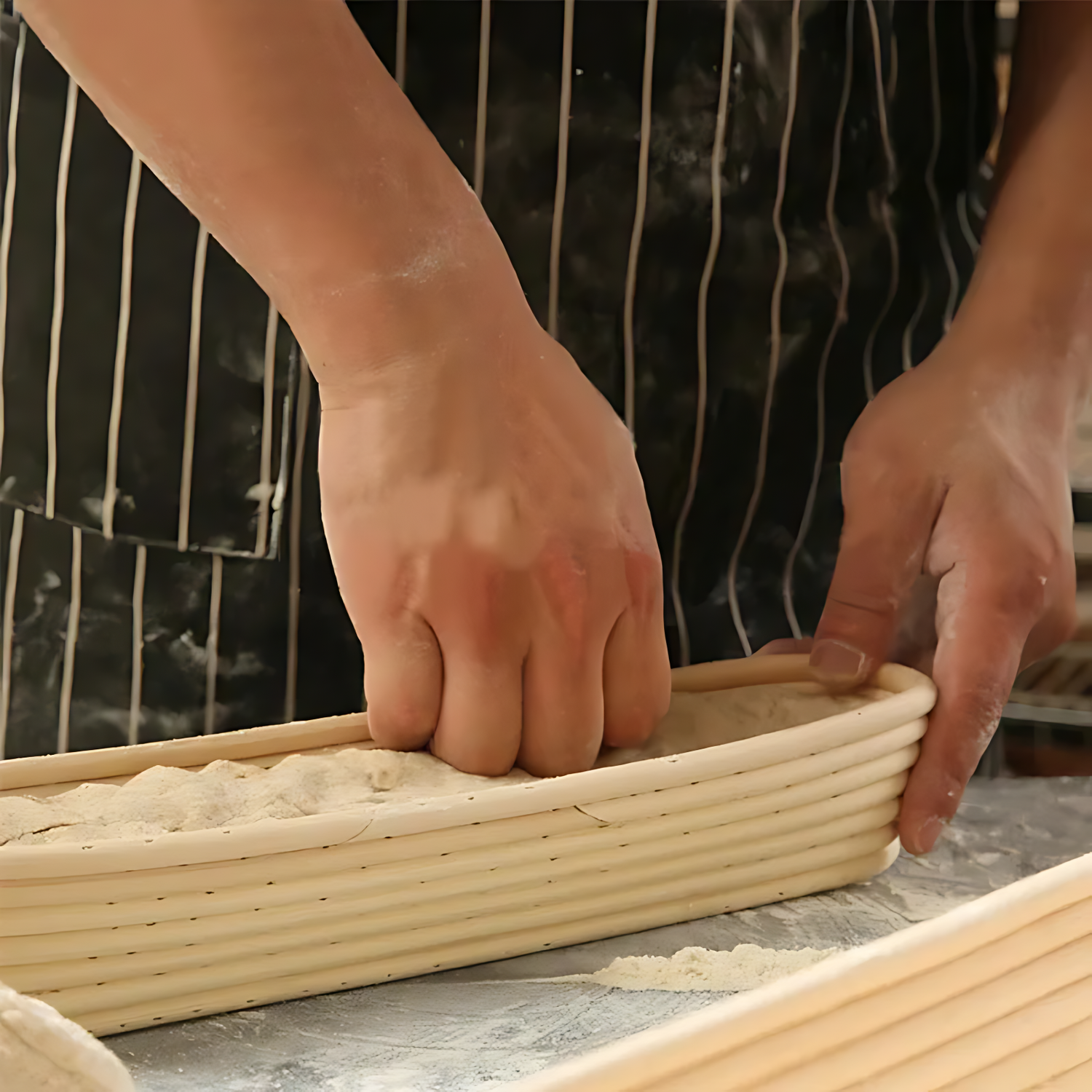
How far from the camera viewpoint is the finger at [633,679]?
342 millimetres

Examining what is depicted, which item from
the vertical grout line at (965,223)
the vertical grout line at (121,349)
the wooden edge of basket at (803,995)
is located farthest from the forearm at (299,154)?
the vertical grout line at (965,223)

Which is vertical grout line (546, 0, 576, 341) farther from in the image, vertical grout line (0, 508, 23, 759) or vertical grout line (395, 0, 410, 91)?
vertical grout line (0, 508, 23, 759)

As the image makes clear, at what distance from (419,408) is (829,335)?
10.4 inches

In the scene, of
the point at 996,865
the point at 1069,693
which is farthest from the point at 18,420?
the point at 1069,693

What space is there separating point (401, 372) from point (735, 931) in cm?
20

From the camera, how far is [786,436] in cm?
52

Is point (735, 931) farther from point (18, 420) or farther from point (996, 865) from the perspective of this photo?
point (18, 420)

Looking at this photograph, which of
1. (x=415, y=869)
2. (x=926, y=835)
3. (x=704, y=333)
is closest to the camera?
(x=415, y=869)

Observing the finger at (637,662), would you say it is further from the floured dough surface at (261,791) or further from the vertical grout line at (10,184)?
the vertical grout line at (10,184)

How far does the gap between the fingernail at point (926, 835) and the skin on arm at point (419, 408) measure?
0.39 ft

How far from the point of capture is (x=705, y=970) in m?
0.29

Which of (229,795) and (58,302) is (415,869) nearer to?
(229,795)

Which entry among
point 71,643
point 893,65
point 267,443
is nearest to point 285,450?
point 267,443

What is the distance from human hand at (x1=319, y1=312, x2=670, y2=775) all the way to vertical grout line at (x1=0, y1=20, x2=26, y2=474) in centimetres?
16
